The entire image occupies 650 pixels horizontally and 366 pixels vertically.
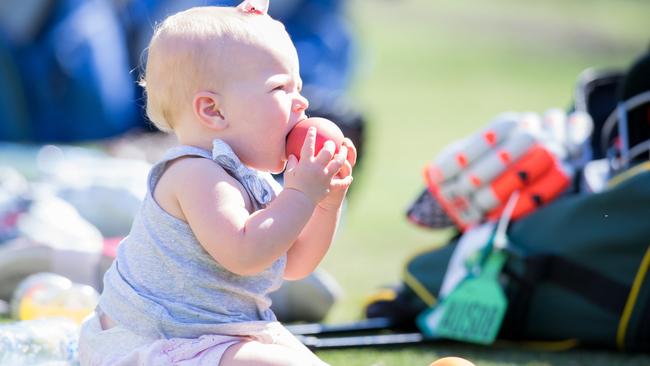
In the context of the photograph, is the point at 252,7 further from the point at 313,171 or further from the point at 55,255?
the point at 55,255

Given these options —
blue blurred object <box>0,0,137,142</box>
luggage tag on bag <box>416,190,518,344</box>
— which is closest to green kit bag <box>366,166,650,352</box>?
luggage tag on bag <box>416,190,518,344</box>

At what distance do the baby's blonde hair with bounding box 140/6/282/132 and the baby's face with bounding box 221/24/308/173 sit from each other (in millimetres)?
26

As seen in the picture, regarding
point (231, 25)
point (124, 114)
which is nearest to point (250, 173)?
point (231, 25)

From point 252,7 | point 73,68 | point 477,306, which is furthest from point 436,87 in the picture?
point 252,7

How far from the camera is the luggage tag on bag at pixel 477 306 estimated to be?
2.86 m

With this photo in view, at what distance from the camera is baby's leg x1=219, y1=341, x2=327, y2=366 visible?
6.18 ft

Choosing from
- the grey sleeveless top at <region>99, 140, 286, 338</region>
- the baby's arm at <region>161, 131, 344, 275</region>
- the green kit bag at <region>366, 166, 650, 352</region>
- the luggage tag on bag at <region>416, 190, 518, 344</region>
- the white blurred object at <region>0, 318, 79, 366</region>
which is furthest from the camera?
the luggage tag on bag at <region>416, 190, 518, 344</region>

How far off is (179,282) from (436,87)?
844 cm

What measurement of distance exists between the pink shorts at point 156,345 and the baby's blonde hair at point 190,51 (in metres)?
0.41

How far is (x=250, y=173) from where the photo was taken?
198cm

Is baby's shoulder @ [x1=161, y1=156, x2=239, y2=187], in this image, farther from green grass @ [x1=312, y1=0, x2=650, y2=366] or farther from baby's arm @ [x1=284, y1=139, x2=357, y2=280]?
green grass @ [x1=312, y1=0, x2=650, y2=366]

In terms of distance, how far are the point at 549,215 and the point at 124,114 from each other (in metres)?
3.87

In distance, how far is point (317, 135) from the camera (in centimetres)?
194

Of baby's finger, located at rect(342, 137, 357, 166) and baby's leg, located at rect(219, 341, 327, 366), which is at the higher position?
baby's finger, located at rect(342, 137, 357, 166)
